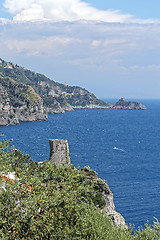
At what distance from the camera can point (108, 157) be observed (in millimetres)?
99875

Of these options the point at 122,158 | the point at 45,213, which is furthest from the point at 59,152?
the point at 122,158

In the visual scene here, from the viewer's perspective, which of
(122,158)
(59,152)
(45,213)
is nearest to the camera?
(45,213)

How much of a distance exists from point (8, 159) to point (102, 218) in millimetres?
7387

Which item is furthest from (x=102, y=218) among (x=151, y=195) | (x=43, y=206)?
(x=151, y=195)

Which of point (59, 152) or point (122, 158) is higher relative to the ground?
point (59, 152)

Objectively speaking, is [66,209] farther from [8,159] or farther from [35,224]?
[8,159]

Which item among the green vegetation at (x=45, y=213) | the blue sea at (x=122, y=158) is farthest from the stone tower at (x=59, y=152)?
the blue sea at (x=122, y=158)

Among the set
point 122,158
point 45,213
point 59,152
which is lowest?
point 122,158

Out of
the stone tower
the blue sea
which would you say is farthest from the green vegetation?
the blue sea

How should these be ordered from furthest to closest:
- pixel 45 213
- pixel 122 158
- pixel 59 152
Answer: pixel 122 158 → pixel 59 152 → pixel 45 213

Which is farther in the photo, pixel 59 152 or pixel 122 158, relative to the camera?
pixel 122 158

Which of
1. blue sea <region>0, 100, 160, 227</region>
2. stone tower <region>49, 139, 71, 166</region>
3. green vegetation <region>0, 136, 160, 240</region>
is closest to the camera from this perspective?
green vegetation <region>0, 136, 160, 240</region>

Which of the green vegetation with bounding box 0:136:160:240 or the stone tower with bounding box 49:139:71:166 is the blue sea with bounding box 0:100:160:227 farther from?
the green vegetation with bounding box 0:136:160:240

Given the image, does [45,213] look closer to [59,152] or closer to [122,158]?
[59,152]
